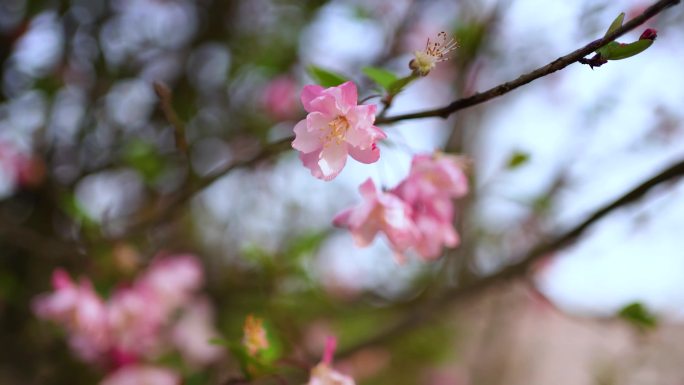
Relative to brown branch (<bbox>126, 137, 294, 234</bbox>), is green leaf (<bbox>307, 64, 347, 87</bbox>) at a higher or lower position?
lower

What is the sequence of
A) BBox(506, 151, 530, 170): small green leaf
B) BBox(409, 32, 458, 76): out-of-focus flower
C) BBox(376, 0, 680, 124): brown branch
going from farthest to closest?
BBox(506, 151, 530, 170): small green leaf, BBox(409, 32, 458, 76): out-of-focus flower, BBox(376, 0, 680, 124): brown branch

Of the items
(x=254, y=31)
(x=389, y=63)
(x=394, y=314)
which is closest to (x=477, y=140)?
(x=389, y=63)

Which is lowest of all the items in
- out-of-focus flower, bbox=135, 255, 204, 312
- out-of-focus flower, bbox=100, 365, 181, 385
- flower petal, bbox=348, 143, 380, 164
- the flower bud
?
the flower bud

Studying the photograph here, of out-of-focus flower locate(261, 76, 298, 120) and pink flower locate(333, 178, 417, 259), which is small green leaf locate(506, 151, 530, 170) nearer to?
pink flower locate(333, 178, 417, 259)

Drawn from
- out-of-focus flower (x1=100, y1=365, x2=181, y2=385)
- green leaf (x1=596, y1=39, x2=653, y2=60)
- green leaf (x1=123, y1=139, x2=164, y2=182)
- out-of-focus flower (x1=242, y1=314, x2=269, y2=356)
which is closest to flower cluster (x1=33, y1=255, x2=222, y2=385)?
out-of-focus flower (x1=100, y1=365, x2=181, y2=385)

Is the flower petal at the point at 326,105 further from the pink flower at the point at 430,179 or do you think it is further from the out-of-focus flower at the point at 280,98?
the out-of-focus flower at the point at 280,98

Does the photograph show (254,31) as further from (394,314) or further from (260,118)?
(394,314)

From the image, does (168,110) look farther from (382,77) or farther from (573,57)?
(573,57)

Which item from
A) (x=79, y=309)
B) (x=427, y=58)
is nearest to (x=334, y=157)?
(x=427, y=58)
